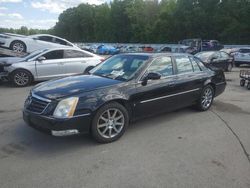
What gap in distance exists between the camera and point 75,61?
10.9m

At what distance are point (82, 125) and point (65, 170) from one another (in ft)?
→ 2.70

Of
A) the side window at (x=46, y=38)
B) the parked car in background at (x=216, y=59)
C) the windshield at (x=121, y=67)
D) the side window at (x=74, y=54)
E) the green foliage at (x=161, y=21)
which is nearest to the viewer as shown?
the windshield at (x=121, y=67)

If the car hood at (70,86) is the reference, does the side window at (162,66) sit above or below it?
above

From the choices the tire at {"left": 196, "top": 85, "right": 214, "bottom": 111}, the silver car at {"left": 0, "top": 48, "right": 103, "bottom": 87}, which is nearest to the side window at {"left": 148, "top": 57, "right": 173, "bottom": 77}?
the tire at {"left": 196, "top": 85, "right": 214, "bottom": 111}

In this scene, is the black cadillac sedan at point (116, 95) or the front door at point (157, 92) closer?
the black cadillac sedan at point (116, 95)

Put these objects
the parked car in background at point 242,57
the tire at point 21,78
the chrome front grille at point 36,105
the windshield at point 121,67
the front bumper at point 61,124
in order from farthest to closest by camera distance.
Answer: the parked car in background at point 242,57 → the tire at point 21,78 → the windshield at point 121,67 → the chrome front grille at point 36,105 → the front bumper at point 61,124

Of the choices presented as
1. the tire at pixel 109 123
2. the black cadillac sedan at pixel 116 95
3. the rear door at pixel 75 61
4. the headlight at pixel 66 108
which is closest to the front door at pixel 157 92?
the black cadillac sedan at pixel 116 95

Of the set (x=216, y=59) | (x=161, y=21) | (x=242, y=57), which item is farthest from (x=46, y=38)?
(x=161, y=21)

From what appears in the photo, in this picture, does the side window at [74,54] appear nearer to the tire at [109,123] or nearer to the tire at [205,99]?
the tire at [205,99]

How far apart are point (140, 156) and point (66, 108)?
136cm

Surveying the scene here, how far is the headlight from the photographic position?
4.40 metres

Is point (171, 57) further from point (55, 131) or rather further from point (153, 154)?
point (55, 131)

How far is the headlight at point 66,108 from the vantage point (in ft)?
14.4

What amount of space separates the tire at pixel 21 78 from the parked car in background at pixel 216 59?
27.8ft
